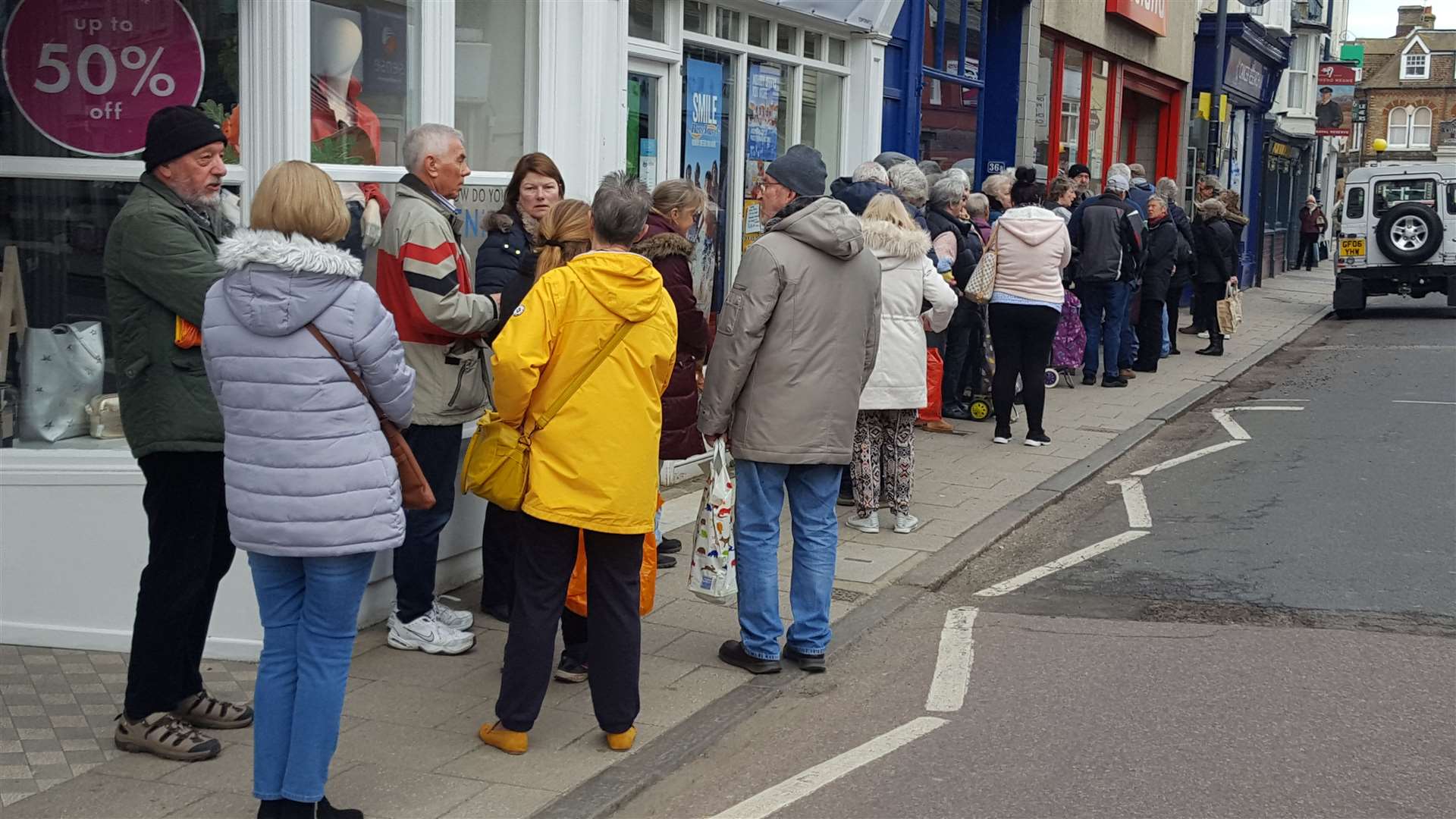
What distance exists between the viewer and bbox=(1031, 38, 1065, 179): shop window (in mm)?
18609

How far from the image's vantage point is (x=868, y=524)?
841 cm

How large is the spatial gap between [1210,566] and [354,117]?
15.2 ft

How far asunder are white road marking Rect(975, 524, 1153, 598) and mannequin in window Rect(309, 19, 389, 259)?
10.7 ft

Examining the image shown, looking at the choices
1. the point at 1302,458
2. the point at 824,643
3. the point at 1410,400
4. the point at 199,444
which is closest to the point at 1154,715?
the point at 824,643

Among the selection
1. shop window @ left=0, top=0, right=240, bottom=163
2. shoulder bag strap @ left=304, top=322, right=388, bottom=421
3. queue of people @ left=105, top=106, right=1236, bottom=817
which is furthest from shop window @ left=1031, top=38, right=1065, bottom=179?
shoulder bag strap @ left=304, top=322, right=388, bottom=421

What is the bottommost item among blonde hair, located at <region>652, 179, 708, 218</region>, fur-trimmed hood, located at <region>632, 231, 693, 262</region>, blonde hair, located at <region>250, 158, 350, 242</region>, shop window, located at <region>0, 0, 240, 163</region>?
fur-trimmed hood, located at <region>632, 231, 693, 262</region>

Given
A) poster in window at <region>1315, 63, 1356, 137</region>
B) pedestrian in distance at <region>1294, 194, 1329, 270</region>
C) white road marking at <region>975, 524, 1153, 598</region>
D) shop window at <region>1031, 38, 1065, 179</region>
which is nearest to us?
white road marking at <region>975, 524, 1153, 598</region>

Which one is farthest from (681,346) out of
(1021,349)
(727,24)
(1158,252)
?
(1158,252)

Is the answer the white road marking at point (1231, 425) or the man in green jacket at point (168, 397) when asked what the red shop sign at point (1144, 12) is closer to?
the white road marking at point (1231, 425)

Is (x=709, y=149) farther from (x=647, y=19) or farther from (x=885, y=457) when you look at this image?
(x=885, y=457)

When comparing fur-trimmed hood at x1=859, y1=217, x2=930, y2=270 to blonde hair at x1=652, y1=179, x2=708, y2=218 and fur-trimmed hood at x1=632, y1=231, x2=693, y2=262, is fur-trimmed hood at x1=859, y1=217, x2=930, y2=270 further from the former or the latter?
fur-trimmed hood at x1=632, y1=231, x2=693, y2=262

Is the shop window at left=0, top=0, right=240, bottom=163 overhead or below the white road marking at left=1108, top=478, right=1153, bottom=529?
overhead

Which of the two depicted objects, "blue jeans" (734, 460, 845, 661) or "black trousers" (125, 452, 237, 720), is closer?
"black trousers" (125, 452, 237, 720)

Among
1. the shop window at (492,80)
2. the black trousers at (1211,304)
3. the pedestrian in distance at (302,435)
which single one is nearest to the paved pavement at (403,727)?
the pedestrian in distance at (302,435)
